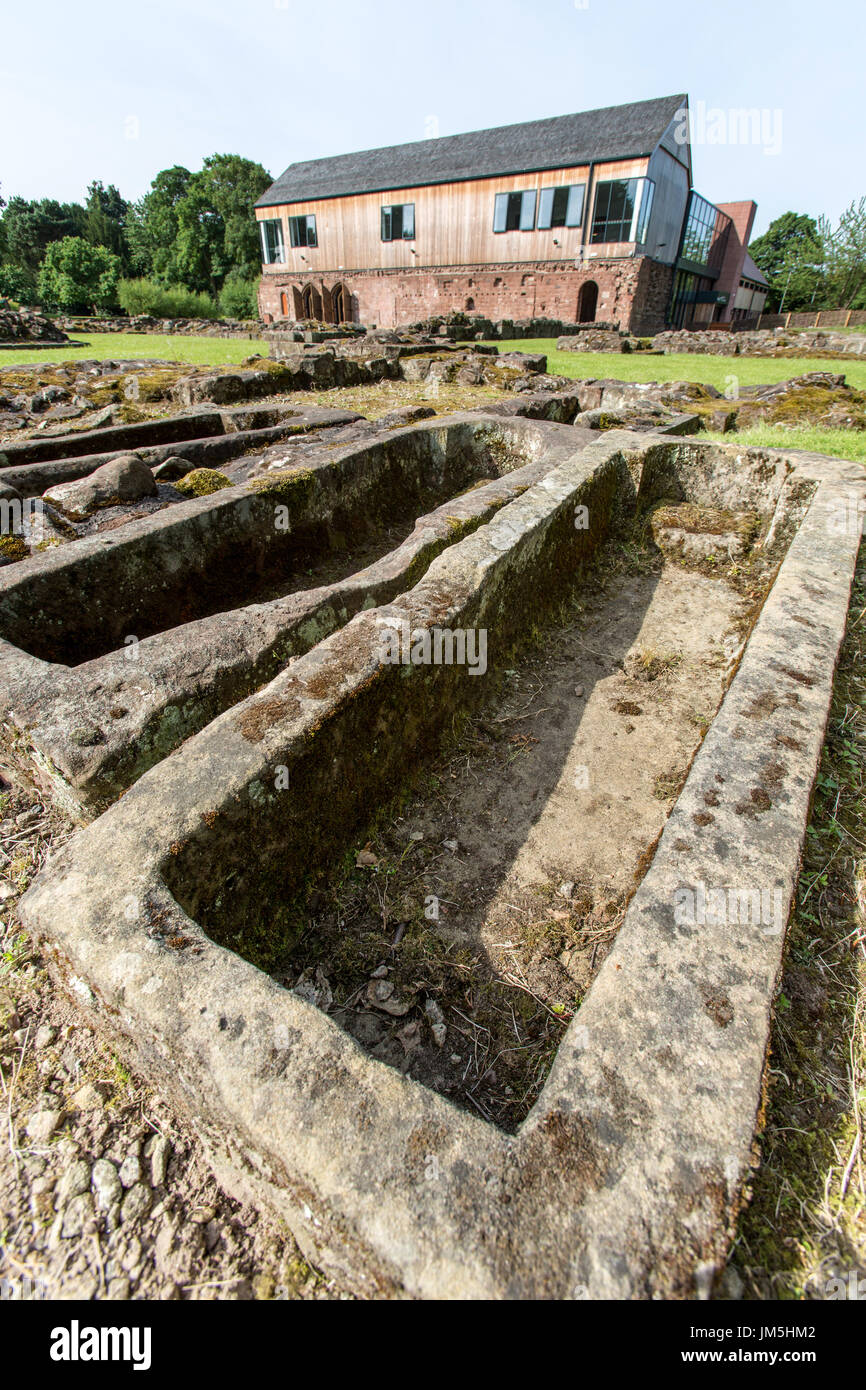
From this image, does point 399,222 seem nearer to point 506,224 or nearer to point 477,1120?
point 506,224

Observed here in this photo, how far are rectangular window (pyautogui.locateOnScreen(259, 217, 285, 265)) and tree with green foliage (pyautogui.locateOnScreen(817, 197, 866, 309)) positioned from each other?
130 ft

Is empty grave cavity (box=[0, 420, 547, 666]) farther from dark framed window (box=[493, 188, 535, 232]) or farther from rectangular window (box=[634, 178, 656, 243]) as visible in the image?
dark framed window (box=[493, 188, 535, 232])

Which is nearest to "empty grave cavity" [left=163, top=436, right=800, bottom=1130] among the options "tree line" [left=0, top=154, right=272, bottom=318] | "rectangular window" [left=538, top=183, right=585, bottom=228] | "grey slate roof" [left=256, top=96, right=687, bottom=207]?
"rectangular window" [left=538, top=183, right=585, bottom=228]

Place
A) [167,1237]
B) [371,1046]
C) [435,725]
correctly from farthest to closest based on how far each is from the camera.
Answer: [435,725] → [371,1046] → [167,1237]

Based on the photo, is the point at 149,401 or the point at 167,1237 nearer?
the point at 167,1237

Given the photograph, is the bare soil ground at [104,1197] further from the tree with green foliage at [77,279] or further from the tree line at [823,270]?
the tree line at [823,270]

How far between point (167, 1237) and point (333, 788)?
1.43 m

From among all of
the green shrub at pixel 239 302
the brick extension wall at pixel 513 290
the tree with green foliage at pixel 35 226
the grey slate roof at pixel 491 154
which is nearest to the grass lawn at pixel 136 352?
the brick extension wall at pixel 513 290

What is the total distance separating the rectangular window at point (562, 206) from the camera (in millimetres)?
28609

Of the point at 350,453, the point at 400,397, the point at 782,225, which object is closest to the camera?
the point at 350,453
